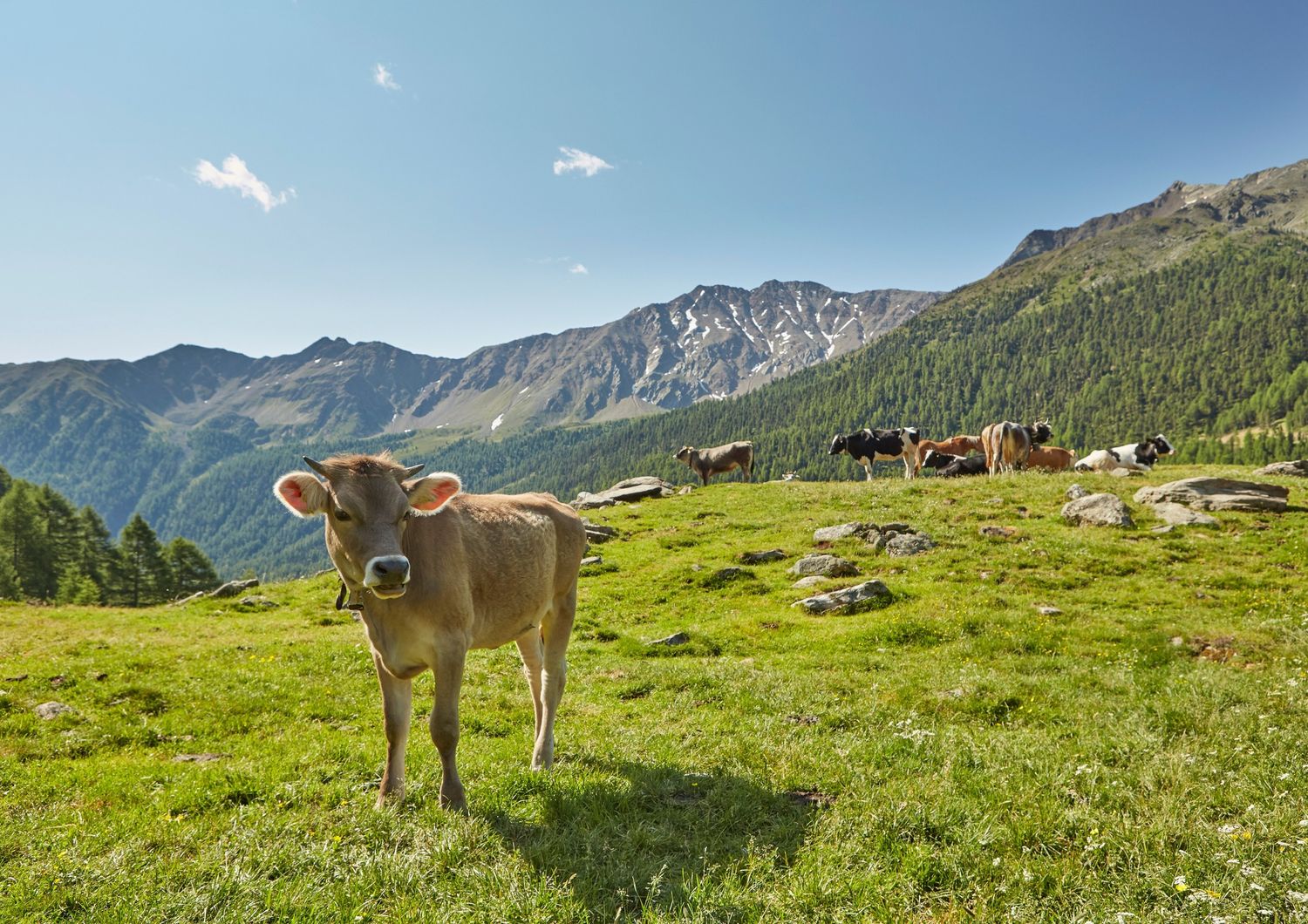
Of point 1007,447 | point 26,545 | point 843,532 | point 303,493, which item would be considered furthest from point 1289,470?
point 26,545

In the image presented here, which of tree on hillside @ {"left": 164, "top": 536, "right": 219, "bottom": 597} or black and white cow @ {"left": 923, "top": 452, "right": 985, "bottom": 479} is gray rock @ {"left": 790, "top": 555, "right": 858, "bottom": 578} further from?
tree on hillside @ {"left": 164, "top": 536, "right": 219, "bottom": 597}

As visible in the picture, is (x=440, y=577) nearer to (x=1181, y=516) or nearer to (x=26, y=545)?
(x=1181, y=516)

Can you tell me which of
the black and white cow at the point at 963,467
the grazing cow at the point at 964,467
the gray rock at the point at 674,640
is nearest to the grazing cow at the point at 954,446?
the black and white cow at the point at 963,467

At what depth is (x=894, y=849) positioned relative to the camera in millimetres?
5477

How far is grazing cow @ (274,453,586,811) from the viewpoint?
235 inches

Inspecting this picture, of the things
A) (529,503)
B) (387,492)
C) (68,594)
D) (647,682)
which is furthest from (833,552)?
(68,594)

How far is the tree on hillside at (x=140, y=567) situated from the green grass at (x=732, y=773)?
6822 cm

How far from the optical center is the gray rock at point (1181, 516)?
2241 centimetres

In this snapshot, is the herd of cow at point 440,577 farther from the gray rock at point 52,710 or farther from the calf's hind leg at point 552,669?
the gray rock at point 52,710

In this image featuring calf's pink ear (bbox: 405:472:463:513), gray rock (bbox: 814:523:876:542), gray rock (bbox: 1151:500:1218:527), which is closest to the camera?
calf's pink ear (bbox: 405:472:463:513)

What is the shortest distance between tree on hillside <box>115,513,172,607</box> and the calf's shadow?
3378 inches

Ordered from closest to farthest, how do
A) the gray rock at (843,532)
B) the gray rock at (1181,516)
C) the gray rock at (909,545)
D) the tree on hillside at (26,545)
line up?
1. the gray rock at (1181,516)
2. the gray rock at (909,545)
3. the gray rock at (843,532)
4. the tree on hillside at (26,545)

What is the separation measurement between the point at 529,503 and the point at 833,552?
17853mm

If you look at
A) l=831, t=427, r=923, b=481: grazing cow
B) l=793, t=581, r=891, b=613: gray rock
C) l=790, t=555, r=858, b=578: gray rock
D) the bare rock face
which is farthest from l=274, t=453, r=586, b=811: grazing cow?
l=831, t=427, r=923, b=481: grazing cow
